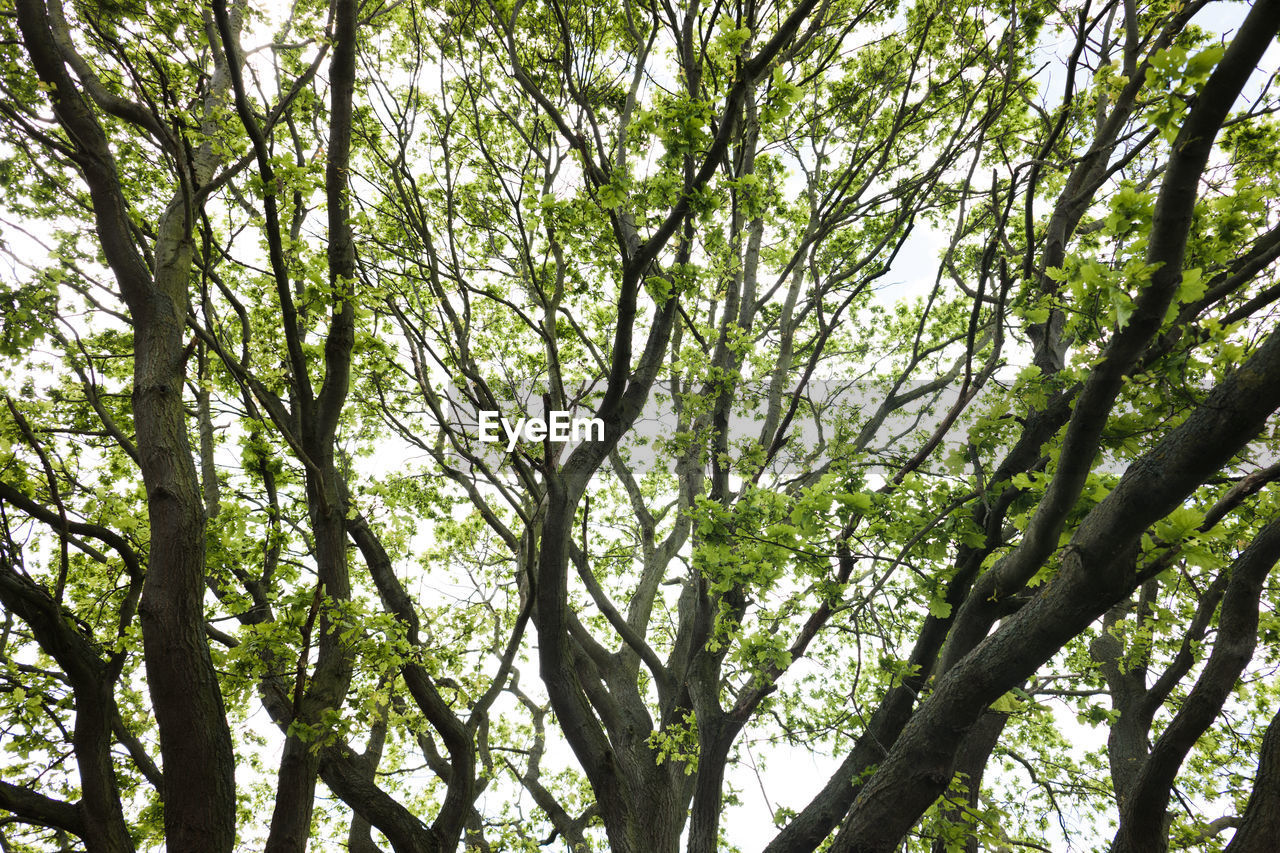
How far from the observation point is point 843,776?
14.5 feet

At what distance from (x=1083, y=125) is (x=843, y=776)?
5616mm

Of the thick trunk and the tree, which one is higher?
the tree

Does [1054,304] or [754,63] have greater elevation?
[754,63]

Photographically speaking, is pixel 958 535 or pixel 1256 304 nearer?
pixel 1256 304

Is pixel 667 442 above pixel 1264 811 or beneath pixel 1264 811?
above

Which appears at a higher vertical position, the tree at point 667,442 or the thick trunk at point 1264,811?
the tree at point 667,442

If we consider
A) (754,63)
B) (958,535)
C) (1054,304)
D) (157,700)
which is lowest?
(157,700)

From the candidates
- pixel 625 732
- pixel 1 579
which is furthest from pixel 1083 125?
pixel 1 579

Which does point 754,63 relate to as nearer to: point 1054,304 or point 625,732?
point 1054,304

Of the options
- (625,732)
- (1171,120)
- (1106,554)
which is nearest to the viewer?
(1171,120)

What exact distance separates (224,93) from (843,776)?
7.30 metres

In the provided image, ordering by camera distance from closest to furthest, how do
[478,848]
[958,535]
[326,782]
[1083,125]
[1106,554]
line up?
[1106,554] < [958,535] < [326,782] < [1083,125] < [478,848]

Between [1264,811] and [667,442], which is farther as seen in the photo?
[667,442]

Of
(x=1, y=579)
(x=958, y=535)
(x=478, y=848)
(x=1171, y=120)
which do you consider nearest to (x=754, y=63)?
(x=1171, y=120)
